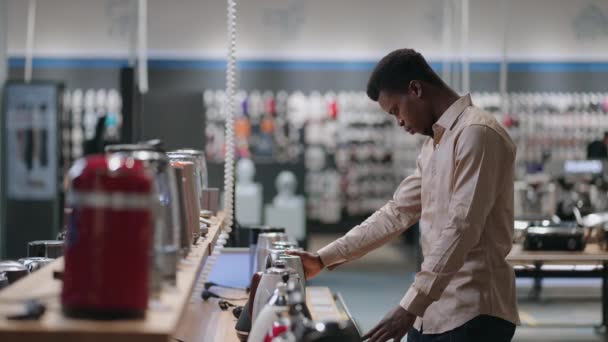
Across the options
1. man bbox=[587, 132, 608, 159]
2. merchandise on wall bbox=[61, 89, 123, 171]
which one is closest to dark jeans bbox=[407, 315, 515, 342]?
man bbox=[587, 132, 608, 159]

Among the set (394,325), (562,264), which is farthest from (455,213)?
(562,264)

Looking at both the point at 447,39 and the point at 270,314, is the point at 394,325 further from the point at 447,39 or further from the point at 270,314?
the point at 447,39

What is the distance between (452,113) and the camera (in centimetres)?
292

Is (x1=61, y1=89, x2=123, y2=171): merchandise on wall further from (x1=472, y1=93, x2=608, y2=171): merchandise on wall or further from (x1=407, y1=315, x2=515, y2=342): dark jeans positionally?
(x1=407, y1=315, x2=515, y2=342): dark jeans

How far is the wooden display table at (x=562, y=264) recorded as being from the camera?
6.52 m

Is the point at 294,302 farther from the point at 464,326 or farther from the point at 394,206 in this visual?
the point at 394,206

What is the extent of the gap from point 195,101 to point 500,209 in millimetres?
5694

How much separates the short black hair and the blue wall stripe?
10078mm

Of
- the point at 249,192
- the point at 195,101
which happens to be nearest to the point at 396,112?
the point at 195,101

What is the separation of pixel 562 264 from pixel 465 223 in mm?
4931

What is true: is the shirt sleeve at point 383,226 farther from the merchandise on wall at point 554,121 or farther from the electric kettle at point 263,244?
the merchandise on wall at point 554,121

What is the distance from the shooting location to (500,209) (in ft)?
9.32

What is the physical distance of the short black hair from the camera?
293 cm

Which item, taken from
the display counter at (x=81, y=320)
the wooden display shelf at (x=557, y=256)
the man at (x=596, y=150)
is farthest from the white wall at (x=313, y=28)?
the display counter at (x=81, y=320)
